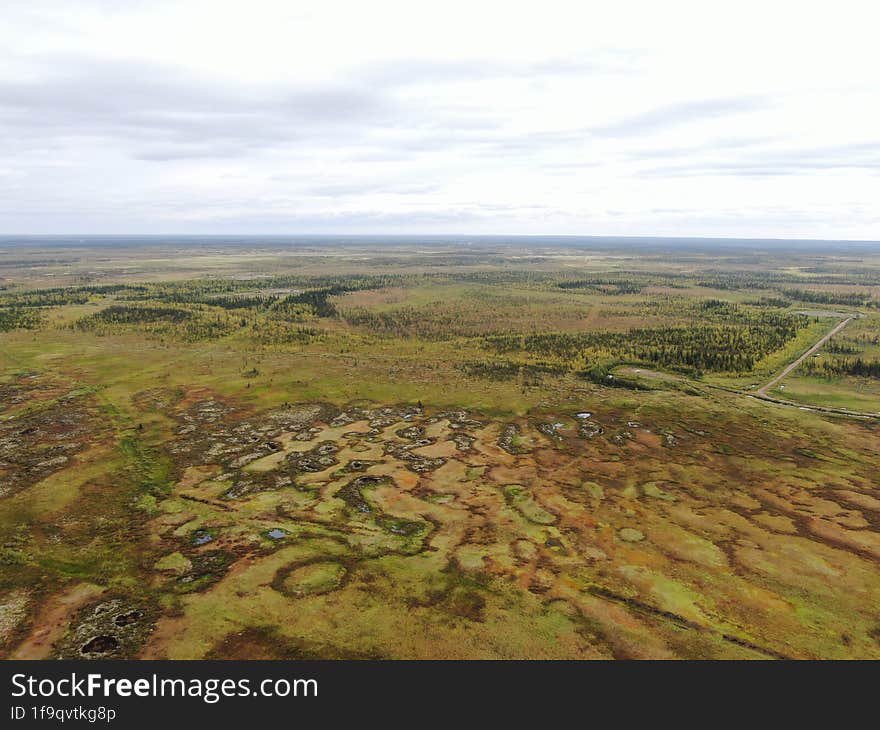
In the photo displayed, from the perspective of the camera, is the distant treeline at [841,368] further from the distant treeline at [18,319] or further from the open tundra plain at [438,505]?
the distant treeline at [18,319]

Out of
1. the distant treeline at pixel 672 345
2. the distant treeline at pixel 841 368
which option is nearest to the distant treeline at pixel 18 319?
the distant treeline at pixel 672 345

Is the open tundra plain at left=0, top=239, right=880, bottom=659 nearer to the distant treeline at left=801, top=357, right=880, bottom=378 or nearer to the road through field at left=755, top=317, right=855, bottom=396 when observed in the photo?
the distant treeline at left=801, top=357, right=880, bottom=378

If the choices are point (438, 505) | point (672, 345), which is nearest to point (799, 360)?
point (672, 345)

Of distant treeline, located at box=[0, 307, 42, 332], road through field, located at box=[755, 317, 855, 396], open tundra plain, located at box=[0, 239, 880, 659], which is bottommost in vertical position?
open tundra plain, located at box=[0, 239, 880, 659]

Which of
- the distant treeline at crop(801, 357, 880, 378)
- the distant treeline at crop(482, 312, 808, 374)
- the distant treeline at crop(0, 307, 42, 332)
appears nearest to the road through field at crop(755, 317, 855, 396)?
the distant treeline at crop(801, 357, 880, 378)

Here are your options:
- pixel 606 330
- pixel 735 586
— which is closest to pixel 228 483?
pixel 735 586

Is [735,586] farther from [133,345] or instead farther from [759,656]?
[133,345]
